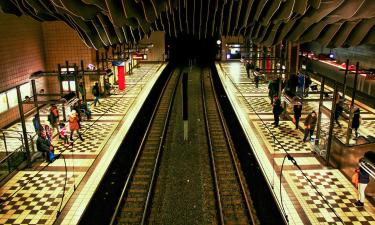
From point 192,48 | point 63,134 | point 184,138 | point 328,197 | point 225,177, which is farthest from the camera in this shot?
point 192,48

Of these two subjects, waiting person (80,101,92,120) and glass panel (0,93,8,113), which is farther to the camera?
waiting person (80,101,92,120)

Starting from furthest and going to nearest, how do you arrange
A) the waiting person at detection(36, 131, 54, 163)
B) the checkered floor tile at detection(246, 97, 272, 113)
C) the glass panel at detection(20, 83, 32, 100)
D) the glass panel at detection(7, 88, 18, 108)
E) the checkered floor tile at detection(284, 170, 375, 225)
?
1. the checkered floor tile at detection(246, 97, 272, 113)
2. the glass panel at detection(20, 83, 32, 100)
3. the glass panel at detection(7, 88, 18, 108)
4. the waiting person at detection(36, 131, 54, 163)
5. the checkered floor tile at detection(284, 170, 375, 225)

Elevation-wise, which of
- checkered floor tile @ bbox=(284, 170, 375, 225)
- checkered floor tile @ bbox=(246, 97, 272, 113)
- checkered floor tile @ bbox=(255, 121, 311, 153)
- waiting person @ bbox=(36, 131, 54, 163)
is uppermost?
waiting person @ bbox=(36, 131, 54, 163)

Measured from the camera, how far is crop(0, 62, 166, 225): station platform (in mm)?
8383

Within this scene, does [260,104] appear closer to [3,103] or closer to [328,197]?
[328,197]

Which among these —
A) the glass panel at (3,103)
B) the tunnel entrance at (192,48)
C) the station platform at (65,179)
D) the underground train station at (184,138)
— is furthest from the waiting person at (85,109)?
the tunnel entrance at (192,48)

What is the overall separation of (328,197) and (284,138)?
4.53 m

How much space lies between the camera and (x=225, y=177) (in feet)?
35.8

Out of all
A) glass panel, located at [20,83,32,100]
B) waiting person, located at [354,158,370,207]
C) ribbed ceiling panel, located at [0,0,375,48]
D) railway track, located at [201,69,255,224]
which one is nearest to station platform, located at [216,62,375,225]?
waiting person, located at [354,158,370,207]

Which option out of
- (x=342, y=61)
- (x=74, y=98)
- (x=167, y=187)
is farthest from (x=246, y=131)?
(x=342, y=61)

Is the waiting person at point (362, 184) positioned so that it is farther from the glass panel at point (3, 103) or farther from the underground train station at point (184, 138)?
the glass panel at point (3, 103)

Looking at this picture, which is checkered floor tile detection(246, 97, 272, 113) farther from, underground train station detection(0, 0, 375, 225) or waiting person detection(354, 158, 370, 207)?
waiting person detection(354, 158, 370, 207)

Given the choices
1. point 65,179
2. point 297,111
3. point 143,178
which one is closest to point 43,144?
point 65,179

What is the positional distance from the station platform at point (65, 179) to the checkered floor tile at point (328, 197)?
17.1 feet
